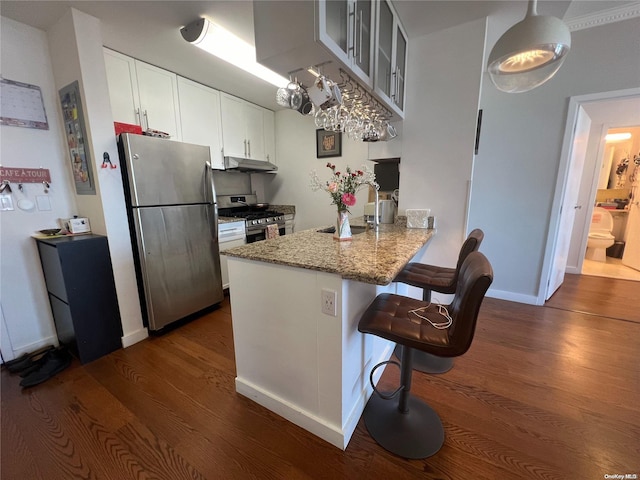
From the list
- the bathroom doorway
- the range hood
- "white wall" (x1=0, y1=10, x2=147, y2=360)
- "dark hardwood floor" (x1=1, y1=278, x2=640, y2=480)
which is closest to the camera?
"dark hardwood floor" (x1=1, y1=278, x2=640, y2=480)

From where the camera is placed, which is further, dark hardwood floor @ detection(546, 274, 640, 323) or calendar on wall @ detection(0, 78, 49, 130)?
dark hardwood floor @ detection(546, 274, 640, 323)

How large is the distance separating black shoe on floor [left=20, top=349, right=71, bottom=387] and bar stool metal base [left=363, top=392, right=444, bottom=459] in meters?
2.16

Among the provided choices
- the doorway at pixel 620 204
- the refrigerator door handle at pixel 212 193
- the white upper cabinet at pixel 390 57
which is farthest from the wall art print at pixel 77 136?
the doorway at pixel 620 204

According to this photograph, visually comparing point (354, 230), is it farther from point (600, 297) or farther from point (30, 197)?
point (600, 297)

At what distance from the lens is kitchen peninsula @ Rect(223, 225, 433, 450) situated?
3.83ft

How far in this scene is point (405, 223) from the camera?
246 centimetres

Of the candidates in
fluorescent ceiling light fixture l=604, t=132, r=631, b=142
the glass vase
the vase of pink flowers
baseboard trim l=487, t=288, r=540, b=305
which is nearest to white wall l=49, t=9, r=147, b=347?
the vase of pink flowers

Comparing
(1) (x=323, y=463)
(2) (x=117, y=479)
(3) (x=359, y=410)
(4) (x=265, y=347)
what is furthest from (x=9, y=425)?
(3) (x=359, y=410)

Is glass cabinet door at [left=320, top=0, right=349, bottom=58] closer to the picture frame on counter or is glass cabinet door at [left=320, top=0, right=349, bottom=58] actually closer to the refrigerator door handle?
the refrigerator door handle

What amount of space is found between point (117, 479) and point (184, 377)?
63 centimetres

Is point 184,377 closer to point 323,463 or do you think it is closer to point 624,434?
point 323,463

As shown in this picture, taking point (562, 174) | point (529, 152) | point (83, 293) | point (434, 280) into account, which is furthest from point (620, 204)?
point (83, 293)

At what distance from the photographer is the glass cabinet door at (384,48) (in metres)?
1.63

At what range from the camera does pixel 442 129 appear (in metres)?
2.17
